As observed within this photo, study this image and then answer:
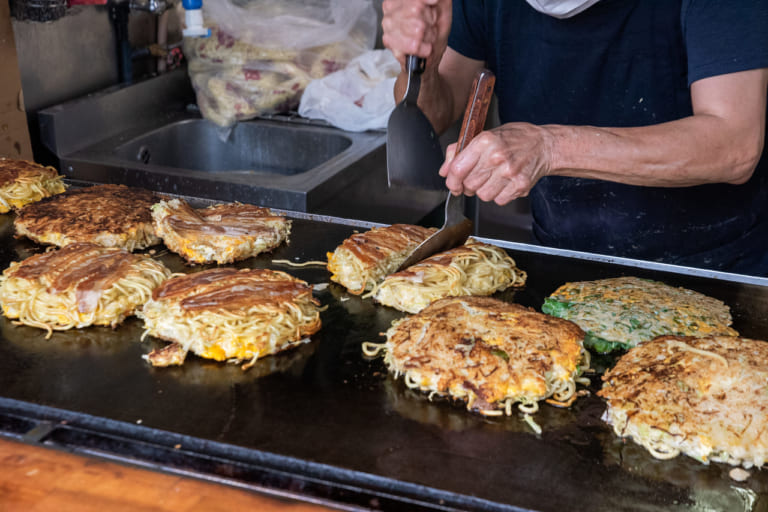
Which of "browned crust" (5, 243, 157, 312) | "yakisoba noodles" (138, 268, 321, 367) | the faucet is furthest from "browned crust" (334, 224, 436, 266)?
the faucet

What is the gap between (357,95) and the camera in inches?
195

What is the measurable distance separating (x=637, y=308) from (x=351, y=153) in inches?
92.3

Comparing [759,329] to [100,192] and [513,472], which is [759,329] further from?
[100,192]

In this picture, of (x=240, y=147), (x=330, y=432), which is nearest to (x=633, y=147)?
(x=330, y=432)

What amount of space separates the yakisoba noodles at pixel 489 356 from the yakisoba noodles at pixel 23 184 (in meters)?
2.03

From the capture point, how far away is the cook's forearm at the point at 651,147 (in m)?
2.61

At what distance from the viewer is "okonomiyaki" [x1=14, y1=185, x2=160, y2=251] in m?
3.07

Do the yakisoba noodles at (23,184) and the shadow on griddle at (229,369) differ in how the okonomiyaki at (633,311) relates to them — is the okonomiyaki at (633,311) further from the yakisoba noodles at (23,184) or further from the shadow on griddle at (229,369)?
the yakisoba noodles at (23,184)

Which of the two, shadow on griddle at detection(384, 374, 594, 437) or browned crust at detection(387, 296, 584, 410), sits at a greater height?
browned crust at detection(387, 296, 584, 410)

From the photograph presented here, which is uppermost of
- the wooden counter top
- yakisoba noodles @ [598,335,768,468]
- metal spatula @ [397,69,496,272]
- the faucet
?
the faucet

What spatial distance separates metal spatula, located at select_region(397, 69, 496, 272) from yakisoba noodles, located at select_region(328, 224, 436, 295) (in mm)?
120

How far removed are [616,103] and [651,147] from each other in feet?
2.39

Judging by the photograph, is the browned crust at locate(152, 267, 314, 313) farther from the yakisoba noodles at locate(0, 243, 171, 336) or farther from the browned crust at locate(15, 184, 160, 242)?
the browned crust at locate(15, 184, 160, 242)

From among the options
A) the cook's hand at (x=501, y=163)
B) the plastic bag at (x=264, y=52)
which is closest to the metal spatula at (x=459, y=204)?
the cook's hand at (x=501, y=163)
